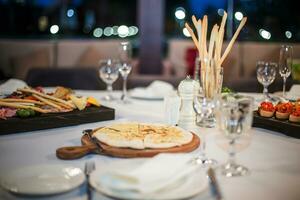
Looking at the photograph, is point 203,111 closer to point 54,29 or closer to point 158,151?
point 158,151

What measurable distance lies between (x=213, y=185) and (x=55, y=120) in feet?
2.60

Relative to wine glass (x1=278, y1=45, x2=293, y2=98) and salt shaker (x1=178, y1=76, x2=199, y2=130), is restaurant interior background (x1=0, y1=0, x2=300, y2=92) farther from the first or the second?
salt shaker (x1=178, y1=76, x2=199, y2=130)

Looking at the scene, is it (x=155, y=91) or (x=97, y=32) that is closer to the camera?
(x=155, y=91)

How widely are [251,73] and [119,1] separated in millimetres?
2380

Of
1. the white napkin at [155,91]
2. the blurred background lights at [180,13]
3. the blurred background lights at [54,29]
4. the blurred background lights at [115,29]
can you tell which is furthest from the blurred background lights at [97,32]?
the white napkin at [155,91]

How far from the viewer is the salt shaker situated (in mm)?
1667

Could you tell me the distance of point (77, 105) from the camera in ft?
5.83

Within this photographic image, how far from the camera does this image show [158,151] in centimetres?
129

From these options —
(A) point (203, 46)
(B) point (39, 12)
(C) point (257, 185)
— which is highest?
(B) point (39, 12)

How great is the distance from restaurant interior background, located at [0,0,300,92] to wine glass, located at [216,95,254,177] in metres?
2.94

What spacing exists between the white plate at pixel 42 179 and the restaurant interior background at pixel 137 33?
300 centimetres

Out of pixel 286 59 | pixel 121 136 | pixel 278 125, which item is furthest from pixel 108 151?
pixel 286 59

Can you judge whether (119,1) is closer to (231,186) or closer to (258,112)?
(258,112)

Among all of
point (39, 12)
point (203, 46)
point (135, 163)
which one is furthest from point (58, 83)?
point (39, 12)
